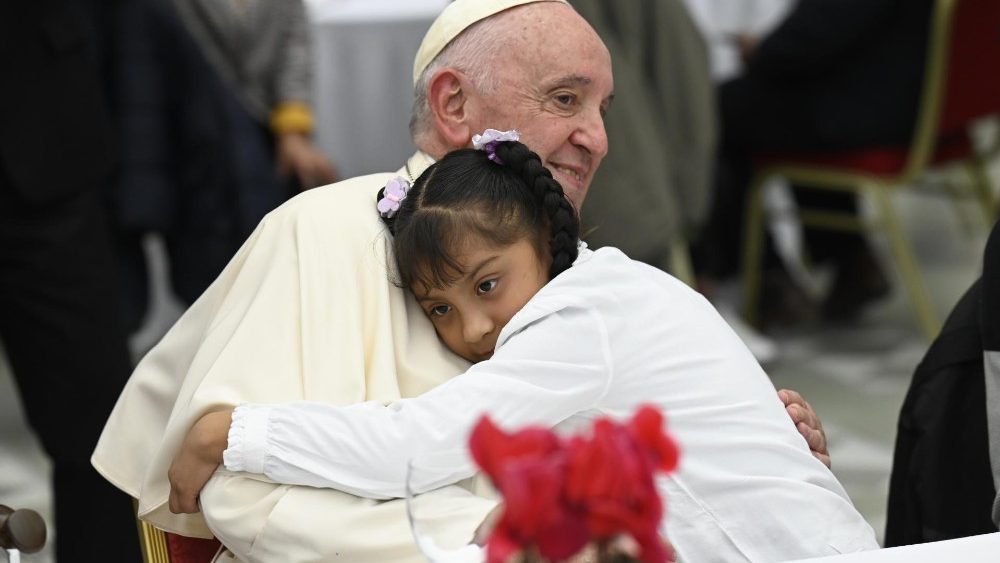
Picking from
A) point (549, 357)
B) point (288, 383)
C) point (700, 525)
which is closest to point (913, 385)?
point (700, 525)

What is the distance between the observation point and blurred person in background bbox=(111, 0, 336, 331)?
13.1ft

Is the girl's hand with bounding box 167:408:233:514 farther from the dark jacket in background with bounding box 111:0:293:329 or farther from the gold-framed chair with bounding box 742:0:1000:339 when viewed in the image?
the gold-framed chair with bounding box 742:0:1000:339

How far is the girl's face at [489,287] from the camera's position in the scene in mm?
1590

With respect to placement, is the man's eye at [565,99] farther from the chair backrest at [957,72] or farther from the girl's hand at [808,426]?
the chair backrest at [957,72]

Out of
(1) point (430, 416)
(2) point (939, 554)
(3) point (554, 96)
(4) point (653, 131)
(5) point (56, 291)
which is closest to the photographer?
(2) point (939, 554)

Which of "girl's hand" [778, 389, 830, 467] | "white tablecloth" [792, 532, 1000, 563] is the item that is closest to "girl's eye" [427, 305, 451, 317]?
"girl's hand" [778, 389, 830, 467]

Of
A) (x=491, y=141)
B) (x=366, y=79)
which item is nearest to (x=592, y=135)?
(x=491, y=141)

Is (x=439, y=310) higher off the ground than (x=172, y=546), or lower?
higher

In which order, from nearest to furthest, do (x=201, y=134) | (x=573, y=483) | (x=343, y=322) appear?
1. (x=573, y=483)
2. (x=343, y=322)
3. (x=201, y=134)

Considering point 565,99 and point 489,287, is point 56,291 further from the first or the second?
point 489,287

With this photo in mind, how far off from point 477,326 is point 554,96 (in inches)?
19.1

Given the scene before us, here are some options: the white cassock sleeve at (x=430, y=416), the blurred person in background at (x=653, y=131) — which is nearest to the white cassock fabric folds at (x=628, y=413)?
the white cassock sleeve at (x=430, y=416)

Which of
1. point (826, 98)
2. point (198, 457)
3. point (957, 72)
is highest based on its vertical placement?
point (198, 457)

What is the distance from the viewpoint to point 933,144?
456cm
